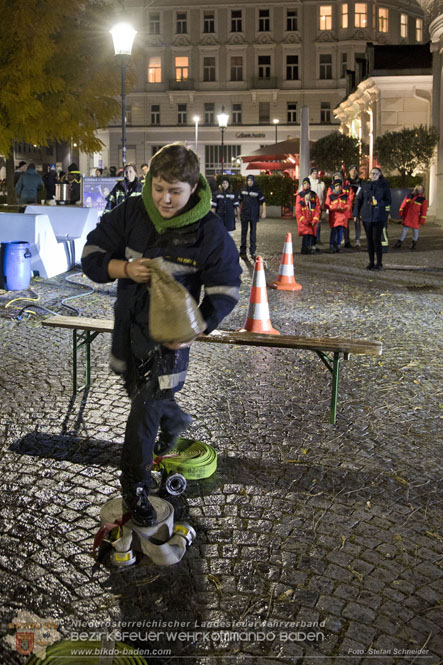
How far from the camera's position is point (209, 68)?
66.3m

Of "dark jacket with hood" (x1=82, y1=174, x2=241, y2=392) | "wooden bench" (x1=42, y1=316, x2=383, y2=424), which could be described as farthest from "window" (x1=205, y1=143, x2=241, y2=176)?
"dark jacket with hood" (x1=82, y1=174, x2=241, y2=392)

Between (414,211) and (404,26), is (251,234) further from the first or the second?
(404,26)

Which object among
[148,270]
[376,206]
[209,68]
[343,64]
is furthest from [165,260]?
[209,68]

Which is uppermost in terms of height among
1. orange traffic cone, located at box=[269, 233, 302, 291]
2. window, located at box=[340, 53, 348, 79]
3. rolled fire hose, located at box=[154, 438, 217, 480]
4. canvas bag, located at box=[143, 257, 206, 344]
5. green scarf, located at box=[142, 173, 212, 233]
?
window, located at box=[340, 53, 348, 79]

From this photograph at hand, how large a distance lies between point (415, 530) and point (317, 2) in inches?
2667

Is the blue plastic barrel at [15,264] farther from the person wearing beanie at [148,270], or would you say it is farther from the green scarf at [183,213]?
the green scarf at [183,213]

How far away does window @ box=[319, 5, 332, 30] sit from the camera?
6406cm

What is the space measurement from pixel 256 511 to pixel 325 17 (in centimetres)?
6770

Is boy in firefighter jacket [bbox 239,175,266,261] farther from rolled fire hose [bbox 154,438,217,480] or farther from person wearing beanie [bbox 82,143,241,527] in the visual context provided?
person wearing beanie [bbox 82,143,241,527]

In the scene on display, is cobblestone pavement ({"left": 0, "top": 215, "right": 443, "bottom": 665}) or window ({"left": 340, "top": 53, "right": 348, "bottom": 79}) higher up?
window ({"left": 340, "top": 53, "right": 348, "bottom": 79})

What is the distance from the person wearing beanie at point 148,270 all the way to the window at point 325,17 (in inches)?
2653

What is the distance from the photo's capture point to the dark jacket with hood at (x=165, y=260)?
3.19 metres

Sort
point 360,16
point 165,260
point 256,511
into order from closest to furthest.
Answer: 1. point 165,260
2. point 256,511
3. point 360,16

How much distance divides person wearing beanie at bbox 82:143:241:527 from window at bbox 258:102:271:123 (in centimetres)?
6561
